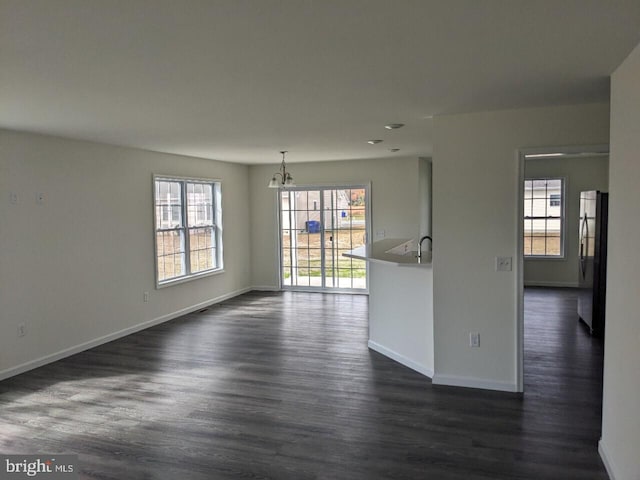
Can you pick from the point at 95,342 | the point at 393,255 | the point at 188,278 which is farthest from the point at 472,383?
the point at 188,278

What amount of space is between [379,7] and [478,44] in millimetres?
689

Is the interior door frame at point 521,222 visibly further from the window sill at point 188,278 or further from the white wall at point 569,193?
the white wall at point 569,193

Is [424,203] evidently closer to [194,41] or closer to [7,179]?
[7,179]

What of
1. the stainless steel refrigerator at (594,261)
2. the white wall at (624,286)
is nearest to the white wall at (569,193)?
the stainless steel refrigerator at (594,261)

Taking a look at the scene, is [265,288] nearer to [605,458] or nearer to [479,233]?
[479,233]

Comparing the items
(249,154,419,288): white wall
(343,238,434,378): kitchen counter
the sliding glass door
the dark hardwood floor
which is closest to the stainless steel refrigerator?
the dark hardwood floor

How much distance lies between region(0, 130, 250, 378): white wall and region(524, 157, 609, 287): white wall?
20.2 feet

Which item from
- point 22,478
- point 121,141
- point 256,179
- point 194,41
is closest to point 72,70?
point 194,41

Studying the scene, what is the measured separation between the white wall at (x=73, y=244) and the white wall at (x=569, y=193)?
6.15 meters

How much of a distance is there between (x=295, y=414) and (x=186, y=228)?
4.23m

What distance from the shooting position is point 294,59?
2490 millimetres

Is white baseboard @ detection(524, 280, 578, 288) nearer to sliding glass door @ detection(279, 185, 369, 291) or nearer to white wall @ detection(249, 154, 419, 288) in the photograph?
white wall @ detection(249, 154, 419, 288)

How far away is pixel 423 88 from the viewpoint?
10.4ft

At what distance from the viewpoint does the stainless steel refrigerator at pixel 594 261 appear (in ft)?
17.9
